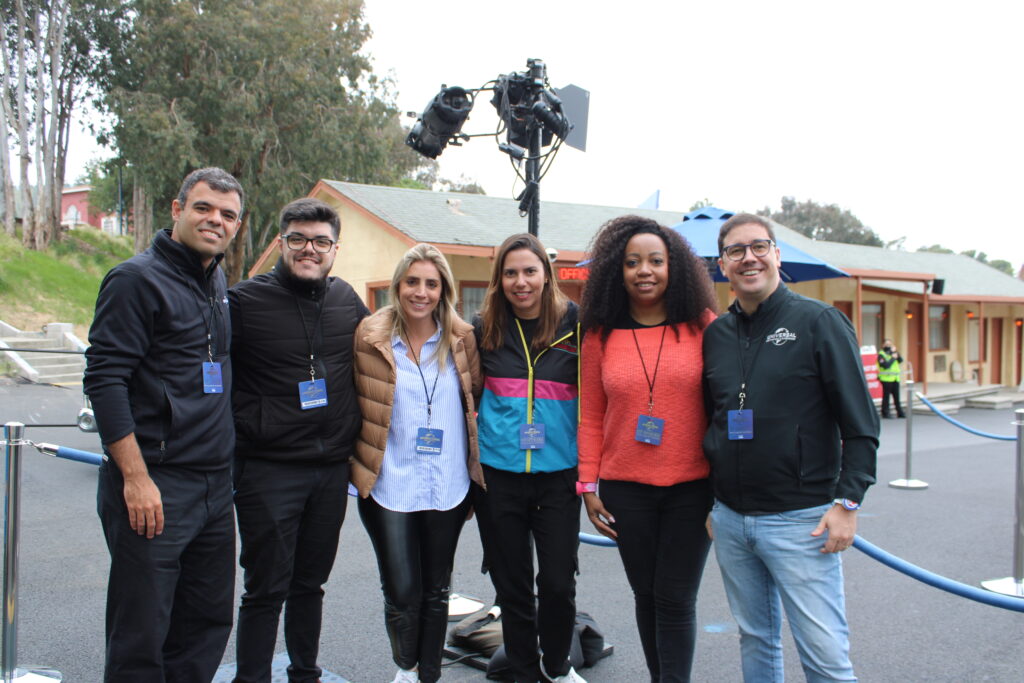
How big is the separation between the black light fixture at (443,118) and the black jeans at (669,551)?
3095 millimetres

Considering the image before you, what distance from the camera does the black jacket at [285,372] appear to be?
2.94 metres

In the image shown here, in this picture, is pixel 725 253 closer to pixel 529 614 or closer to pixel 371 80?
pixel 529 614

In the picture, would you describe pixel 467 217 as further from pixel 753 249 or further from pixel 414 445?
pixel 753 249

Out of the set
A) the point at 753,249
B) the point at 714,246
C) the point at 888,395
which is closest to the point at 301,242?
the point at 753,249

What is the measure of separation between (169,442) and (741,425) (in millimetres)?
1977

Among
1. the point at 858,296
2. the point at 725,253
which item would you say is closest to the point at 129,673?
the point at 725,253

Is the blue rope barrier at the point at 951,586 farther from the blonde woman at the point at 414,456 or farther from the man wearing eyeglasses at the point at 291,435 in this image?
the man wearing eyeglasses at the point at 291,435

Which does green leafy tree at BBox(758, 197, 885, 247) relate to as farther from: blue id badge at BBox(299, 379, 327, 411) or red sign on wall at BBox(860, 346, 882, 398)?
blue id badge at BBox(299, 379, 327, 411)

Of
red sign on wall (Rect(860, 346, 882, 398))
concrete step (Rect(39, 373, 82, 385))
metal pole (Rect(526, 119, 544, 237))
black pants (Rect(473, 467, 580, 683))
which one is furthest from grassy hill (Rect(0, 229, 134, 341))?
black pants (Rect(473, 467, 580, 683))

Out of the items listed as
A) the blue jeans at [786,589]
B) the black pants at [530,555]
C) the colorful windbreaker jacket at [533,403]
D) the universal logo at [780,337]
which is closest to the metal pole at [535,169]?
the colorful windbreaker jacket at [533,403]

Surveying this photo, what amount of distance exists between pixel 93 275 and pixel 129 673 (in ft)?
82.8

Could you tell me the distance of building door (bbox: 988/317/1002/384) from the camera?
25047 millimetres

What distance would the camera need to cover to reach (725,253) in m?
2.71

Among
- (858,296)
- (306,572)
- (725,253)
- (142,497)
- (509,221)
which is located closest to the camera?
(142,497)
